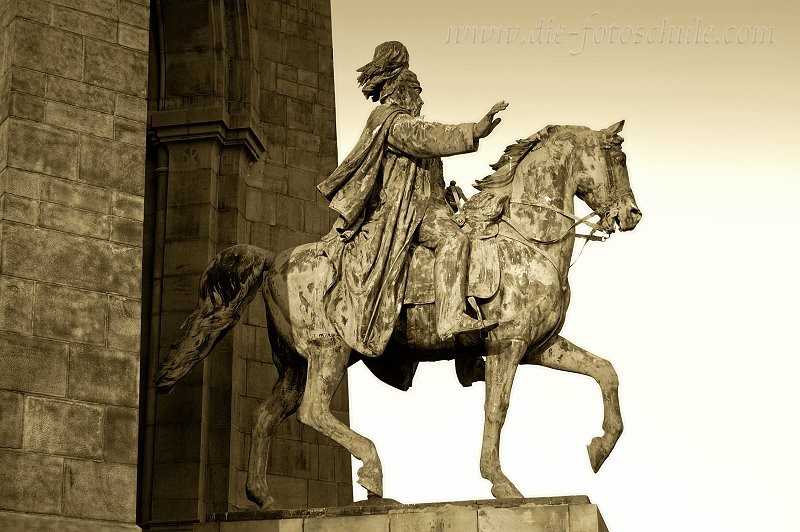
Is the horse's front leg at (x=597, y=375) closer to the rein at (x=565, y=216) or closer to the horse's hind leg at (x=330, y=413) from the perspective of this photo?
the rein at (x=565, y=216)

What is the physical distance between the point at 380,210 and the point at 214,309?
146 cm

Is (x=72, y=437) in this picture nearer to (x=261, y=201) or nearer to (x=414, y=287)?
(x=414, y=287)

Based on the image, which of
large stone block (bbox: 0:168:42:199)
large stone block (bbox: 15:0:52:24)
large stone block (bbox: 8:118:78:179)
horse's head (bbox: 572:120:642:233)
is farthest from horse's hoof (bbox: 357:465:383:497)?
large stone block (bbox: 15:0:52:24)

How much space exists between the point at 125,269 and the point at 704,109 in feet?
36.4

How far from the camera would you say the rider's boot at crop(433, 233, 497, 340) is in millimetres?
10969

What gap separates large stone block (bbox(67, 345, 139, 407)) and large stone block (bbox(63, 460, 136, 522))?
409 millimetres

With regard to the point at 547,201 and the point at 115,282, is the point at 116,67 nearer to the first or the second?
the point at 115,282

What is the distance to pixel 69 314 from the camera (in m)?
9.60

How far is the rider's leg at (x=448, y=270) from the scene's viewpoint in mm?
10984

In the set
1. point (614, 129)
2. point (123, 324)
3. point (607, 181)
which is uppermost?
point (614, 129)

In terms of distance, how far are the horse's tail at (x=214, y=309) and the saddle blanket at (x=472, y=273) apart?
4.03 ft

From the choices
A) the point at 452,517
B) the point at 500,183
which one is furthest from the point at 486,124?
the point at 452,517

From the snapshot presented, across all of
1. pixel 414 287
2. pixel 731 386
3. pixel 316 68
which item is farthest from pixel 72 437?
pixel 731 386

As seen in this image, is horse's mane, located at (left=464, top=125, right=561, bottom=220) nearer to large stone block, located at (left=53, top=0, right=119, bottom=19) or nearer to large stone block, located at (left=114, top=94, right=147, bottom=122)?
large stone block, located at (left=114, top=94, right=147, bottom=122)
